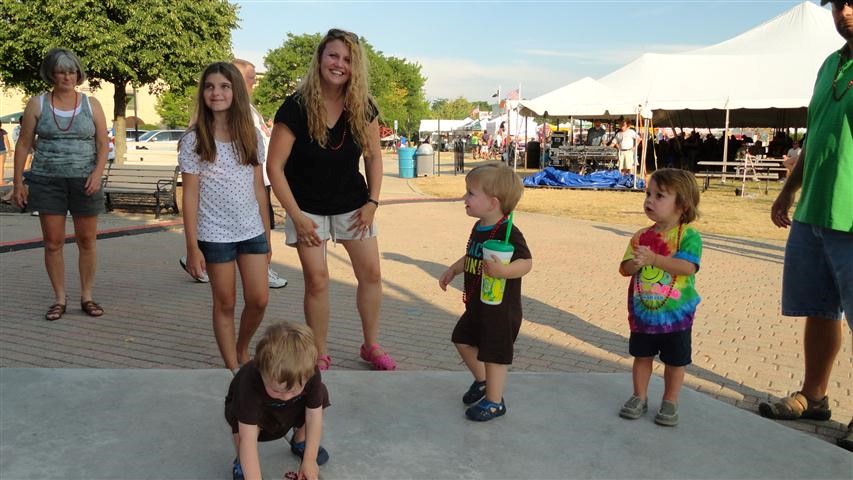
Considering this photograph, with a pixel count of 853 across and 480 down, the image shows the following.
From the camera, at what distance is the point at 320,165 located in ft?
12.1

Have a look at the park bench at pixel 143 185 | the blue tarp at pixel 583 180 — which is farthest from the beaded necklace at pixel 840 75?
the blue tarp at pixel 583 180

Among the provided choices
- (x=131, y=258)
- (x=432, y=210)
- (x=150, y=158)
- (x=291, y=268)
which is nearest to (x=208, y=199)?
(x=291, y=268)

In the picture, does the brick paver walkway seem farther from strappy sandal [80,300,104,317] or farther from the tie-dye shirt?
the tie-dye shirt

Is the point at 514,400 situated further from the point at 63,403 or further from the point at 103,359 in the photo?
the point at 103,359

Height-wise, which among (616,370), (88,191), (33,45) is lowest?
(616,370)

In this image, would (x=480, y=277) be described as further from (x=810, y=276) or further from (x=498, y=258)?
(x=810, y=276)

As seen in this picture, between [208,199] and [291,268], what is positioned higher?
[208,199]

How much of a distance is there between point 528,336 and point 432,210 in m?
8.67

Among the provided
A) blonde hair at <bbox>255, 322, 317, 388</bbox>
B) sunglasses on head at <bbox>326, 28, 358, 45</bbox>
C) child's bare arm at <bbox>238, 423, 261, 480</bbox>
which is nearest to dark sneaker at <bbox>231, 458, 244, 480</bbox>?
child's bare arm at <bbox>238, 423, 261, 480</bbox>

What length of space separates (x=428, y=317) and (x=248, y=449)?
3327 millimetres

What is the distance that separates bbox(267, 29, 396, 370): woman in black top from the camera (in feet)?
11.9

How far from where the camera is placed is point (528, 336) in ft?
16.8

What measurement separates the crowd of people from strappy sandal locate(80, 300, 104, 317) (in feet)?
4.01

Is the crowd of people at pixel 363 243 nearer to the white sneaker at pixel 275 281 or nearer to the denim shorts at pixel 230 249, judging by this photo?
the denim shorts at pixel 230 249
